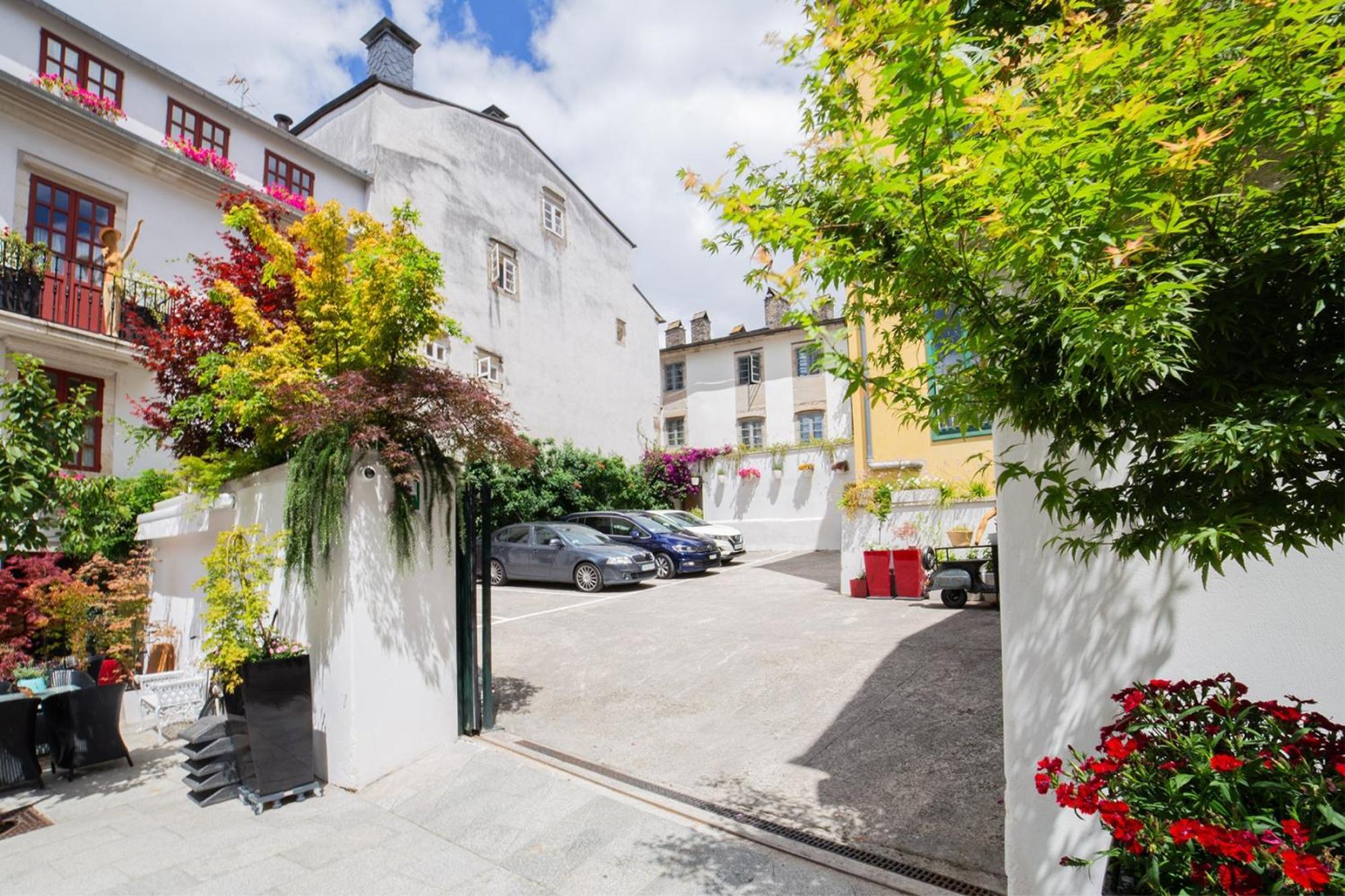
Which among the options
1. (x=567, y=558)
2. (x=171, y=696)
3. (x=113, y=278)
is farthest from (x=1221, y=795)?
(x=113, y=278)

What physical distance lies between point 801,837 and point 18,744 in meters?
5.86

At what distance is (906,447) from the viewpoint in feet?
41.5

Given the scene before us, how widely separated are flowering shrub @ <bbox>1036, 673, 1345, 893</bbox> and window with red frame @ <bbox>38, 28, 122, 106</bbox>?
55.6 feet

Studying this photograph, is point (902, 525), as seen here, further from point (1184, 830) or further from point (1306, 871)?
point (1306, 871)

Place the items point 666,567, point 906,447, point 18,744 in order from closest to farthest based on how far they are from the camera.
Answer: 1. point 18,744
2. point 906,447
3. point 666,567

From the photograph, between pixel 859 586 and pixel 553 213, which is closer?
pixel 859 586

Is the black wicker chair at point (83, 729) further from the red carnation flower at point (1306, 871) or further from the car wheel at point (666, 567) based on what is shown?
the car wheel at point (666, 567)

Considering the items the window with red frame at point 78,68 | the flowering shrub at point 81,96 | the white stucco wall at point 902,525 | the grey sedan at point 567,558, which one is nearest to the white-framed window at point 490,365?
the grey sedan at point 567,558

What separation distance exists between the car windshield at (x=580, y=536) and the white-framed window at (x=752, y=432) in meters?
11.4

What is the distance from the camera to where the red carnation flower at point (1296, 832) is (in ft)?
5.28

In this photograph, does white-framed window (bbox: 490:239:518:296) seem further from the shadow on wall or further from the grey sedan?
the shadow on wall

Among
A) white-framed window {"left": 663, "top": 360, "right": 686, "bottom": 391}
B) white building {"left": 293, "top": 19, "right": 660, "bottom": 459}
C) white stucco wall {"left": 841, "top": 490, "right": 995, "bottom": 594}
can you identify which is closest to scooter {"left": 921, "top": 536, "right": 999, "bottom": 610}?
white stucco wall {"left": 841, "top": 490, "right": 995, "bottom": 594}

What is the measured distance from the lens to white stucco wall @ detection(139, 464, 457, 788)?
15.9ft

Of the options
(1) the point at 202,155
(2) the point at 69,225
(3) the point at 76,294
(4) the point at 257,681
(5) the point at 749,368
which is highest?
(1) the point at 202,155
